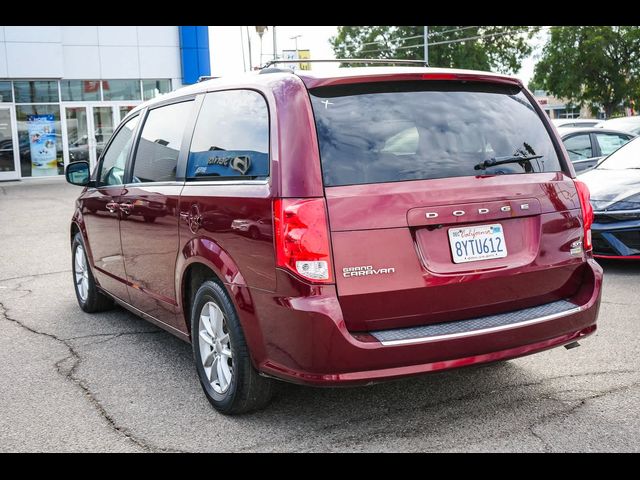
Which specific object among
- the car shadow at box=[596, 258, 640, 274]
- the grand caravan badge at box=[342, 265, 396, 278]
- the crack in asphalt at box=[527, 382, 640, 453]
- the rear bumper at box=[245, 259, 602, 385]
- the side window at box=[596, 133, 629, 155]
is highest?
the side window at box=[596, 133, 629, 155]

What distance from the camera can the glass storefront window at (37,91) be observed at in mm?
26953

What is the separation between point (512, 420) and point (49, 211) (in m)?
14.4

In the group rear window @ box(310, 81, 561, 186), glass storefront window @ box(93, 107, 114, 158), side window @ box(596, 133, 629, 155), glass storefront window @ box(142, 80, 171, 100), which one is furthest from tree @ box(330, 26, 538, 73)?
rear window @ box(310, 81, 561, 186)

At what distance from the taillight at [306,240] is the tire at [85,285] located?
3503mm

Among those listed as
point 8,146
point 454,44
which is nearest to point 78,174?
point 8,146

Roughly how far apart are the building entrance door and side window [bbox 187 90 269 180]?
24493 mm

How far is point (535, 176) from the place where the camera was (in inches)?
156

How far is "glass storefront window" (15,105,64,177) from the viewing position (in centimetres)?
2716

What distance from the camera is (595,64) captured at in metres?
53.0

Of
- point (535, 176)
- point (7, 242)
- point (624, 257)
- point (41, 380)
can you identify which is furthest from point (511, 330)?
point (7, 242)

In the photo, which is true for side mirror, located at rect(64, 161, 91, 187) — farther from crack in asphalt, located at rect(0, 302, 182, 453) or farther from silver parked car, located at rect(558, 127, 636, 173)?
silver parked car, located at rect(558, 127, 636, 173)

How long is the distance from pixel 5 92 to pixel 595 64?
39635 millimetres

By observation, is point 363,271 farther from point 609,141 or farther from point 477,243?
point 609,141

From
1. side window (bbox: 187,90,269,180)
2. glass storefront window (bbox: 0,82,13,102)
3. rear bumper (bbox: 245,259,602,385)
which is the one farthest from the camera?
glass storefront window (bbox: 0,82,13,102)
